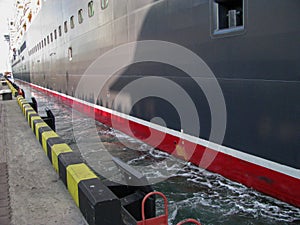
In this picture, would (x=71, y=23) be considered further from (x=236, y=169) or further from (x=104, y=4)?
(x=236, y=169)

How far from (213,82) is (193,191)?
170 cm

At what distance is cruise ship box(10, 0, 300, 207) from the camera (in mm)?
3980

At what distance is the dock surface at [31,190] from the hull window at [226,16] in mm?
3163

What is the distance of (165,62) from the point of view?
633 cm

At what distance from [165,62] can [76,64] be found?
24.7 feet

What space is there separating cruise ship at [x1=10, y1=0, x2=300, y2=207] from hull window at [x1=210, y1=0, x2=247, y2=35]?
0.05 feet

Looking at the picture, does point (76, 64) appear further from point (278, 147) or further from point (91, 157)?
point (278, 147)

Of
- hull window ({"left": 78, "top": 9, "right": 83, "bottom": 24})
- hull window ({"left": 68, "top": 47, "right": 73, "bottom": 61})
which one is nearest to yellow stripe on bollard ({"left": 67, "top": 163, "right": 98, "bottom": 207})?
hull window ({"left": 78, "top": 9, "right": 83, "bottom": 24})

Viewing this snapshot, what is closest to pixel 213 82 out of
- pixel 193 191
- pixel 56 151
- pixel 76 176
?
pixel 193 191

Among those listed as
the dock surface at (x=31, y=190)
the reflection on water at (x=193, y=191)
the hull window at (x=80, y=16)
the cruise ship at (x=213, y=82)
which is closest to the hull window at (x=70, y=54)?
the hull window at (x=80, y=16)

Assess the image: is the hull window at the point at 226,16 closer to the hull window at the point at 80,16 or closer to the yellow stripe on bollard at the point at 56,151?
the yellow stripe on bollard at the point at 56,151

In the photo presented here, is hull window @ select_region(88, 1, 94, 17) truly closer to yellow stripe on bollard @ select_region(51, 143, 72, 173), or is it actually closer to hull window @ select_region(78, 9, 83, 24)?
hull window @ select_region(78, 9, 83, 24)

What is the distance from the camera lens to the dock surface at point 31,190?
3.11 metres

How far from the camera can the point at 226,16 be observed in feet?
16.4
